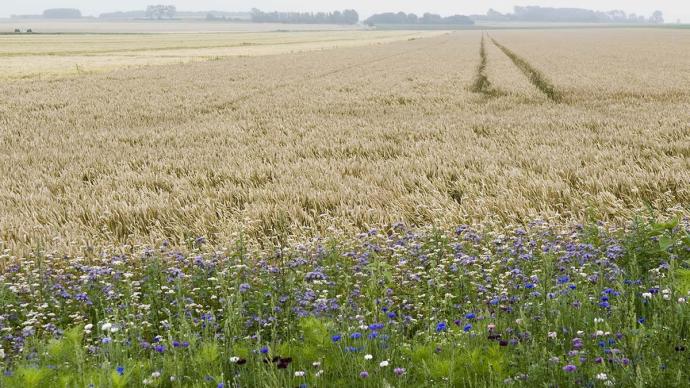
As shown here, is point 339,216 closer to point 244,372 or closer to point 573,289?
point 573,289

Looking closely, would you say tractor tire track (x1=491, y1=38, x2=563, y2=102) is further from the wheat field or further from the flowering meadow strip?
the flowering meadow strip

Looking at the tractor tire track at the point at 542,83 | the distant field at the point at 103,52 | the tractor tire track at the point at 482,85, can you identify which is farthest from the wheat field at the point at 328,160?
the distant field at the point at 103,52

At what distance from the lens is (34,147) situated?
12148 mm

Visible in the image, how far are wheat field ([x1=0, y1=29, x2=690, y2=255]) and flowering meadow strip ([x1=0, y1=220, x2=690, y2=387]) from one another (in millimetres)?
592

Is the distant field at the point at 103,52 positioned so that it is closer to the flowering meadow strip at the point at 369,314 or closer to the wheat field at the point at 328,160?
the wheat field at the point at 328,160

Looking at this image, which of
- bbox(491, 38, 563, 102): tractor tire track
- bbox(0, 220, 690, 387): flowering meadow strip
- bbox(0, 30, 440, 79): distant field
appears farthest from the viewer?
bbox(0, 30, 440, 79): distant field

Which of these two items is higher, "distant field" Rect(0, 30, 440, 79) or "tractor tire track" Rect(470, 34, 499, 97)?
"distant field" Rect(0, 30, 440, 79)

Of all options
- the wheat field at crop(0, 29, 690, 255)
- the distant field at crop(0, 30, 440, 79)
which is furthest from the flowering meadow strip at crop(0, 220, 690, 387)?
the distant field at crop(0, 30, 440, 79)

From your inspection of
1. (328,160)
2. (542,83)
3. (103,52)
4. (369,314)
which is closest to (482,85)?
(542,83)

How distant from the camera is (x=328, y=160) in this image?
33.9 ft

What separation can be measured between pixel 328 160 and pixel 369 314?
20.2ft

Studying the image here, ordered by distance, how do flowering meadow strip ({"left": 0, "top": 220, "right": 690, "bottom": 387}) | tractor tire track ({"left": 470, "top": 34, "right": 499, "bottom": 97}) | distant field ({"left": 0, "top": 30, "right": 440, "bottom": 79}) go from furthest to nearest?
1. distant field ({"left": 0, "top": 30, "right": 440, "bottom": 79})
2. tractor tire track ({"left": 470, "top": 34, "right": 499, "bottom": 97})
3. flowering meadow strip ({"left": 0, "top": 220, "right": 690, "bottom": 387})

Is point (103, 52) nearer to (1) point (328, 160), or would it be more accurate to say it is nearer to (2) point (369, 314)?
(1) point (328, 160)

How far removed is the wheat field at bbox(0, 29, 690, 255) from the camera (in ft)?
23.1
